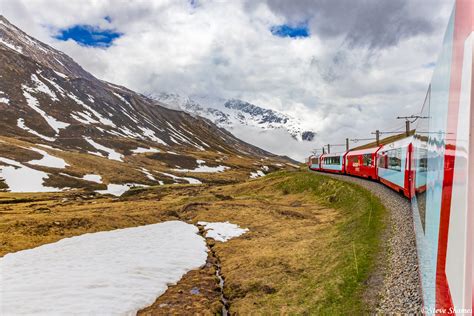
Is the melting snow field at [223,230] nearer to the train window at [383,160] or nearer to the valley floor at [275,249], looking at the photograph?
the valley floor at [275,249]

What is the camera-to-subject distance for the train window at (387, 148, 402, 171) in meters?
25.9

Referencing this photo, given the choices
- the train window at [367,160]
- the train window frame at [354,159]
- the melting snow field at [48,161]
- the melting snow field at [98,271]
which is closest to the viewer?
the melting snow field at [98,271]

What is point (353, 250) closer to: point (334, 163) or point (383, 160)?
point (383, 160)

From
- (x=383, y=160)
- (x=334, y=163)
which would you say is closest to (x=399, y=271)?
(x=383, y=160)

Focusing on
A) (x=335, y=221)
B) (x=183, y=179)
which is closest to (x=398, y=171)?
(x=335, y=221)

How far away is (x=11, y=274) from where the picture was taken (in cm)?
2255

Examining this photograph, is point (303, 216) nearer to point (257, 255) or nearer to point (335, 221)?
point (335, 221)

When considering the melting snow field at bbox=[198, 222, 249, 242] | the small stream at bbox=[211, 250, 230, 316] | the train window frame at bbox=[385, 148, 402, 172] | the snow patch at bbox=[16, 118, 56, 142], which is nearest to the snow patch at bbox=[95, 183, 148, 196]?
the melting snow field at bbox=[198, 222, 249, 242]

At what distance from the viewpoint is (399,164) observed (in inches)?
1028

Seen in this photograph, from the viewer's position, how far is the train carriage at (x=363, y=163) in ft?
141

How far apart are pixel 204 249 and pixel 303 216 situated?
13.5 m

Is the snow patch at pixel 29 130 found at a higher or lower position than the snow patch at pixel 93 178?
higher

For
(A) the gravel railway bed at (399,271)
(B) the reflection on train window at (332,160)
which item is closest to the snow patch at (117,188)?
(B) the reflection on train window at (332,160)

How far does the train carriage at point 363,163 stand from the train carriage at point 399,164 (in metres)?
4.27
